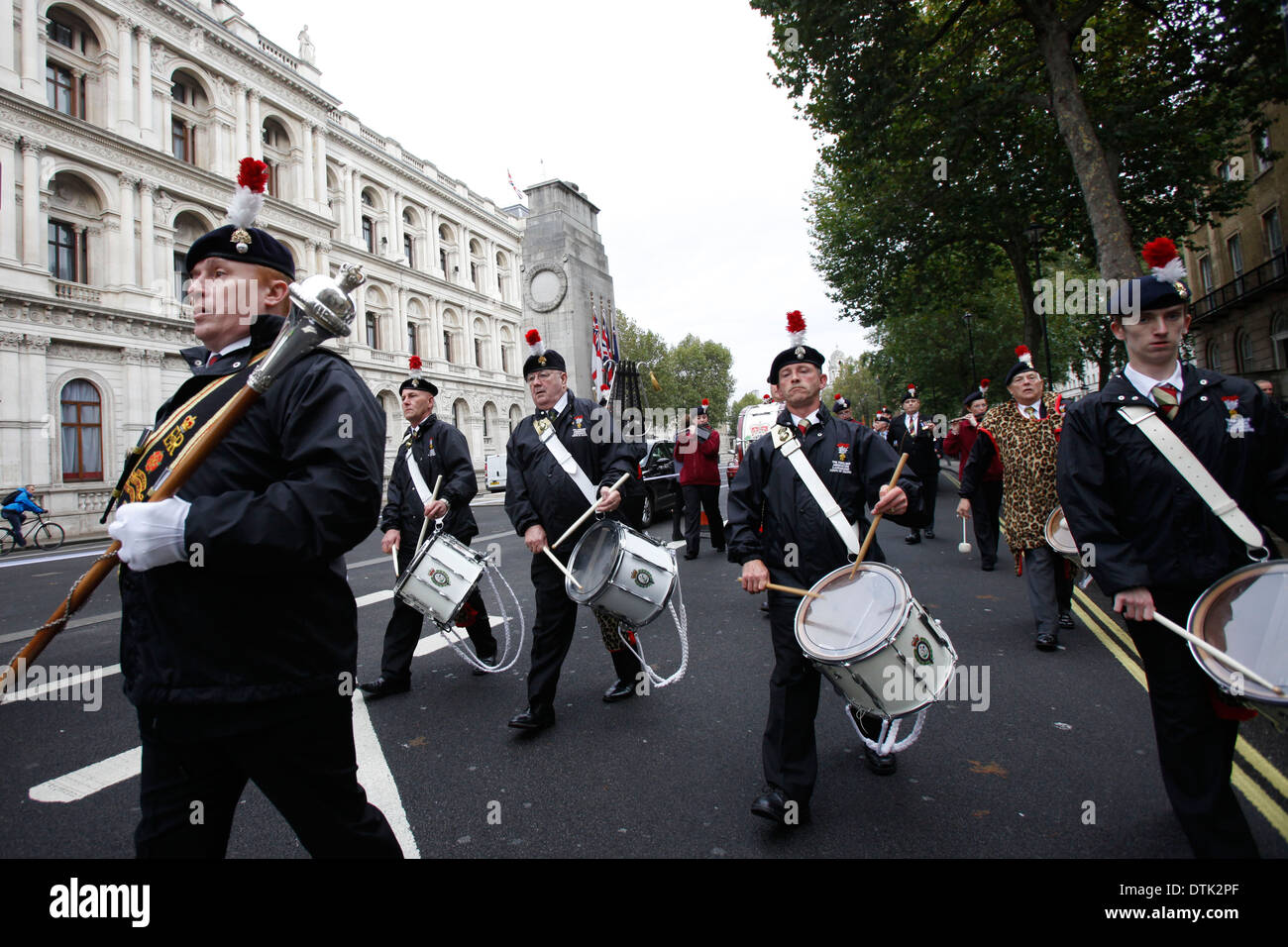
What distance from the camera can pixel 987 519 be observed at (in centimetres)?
865

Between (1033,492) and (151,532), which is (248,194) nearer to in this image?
(151,532)

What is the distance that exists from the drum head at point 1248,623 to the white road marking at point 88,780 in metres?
4.44

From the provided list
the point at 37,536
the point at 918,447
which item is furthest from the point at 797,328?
the point at 37,536

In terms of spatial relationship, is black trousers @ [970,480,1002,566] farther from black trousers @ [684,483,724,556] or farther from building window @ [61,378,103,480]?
building window @ [61,378,103,480]

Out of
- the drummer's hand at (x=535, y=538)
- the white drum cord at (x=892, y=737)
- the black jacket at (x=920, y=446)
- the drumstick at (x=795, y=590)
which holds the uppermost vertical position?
the black jacket at (x=920, y=446)

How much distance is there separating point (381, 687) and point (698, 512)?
6.30 metres

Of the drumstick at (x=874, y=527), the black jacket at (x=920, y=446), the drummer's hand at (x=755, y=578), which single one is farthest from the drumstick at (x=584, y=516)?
the black jacket at (x=920, y=446)

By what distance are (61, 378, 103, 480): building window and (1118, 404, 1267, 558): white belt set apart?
31.2m

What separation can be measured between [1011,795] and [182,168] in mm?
35979

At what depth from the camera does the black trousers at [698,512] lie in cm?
1040

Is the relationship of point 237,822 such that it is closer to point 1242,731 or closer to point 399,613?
point 399,613

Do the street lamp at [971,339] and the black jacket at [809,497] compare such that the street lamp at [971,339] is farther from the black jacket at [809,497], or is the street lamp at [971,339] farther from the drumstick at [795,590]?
the drumstick at [795,590]
